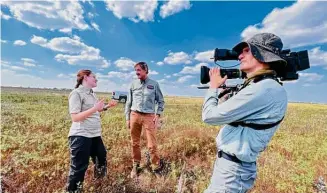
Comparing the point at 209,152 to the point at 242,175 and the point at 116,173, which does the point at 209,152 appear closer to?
the point at 116,173

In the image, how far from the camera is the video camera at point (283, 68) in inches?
88.7

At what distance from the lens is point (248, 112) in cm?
201

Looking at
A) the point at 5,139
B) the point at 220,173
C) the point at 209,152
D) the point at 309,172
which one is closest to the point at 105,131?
the point at 5,139

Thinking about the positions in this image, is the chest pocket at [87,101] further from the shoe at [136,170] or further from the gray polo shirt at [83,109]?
the shoe at [136,170]

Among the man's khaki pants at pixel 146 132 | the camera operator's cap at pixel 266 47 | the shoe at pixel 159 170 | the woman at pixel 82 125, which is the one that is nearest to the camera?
the camera operator's cap at pixel 266 47

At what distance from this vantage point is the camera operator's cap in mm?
2109

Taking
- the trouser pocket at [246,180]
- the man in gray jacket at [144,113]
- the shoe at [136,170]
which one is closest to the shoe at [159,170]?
the man in gray jacket at [144,113]

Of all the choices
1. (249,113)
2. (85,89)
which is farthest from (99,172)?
(249,113)

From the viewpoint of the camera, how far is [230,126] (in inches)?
86.9

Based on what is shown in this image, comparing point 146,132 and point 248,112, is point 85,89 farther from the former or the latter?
point 248,112

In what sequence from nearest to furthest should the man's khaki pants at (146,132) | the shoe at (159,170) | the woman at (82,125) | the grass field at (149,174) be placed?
the woman at (82,125) → the grass field at (149,174) → the shoe at (159,170) → the man's khaki pants at (146,132)

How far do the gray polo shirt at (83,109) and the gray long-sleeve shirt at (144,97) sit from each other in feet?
5.77

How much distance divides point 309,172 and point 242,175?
14.3ft

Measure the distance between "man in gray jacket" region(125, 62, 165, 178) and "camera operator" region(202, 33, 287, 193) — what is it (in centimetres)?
386
